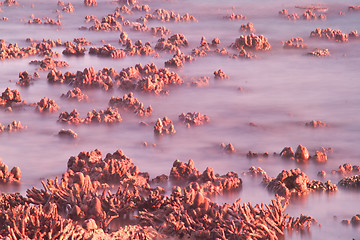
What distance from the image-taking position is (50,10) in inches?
1196

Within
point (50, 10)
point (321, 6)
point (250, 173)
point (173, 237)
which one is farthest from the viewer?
point (50, 10)

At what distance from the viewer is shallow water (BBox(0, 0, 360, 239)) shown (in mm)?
9492

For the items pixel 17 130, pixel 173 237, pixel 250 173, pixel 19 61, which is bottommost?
pixel 173 237

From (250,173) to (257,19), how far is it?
720 inches

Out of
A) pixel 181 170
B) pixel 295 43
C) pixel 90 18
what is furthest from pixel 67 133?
pixel 90 18

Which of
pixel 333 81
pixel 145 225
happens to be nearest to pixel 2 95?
pixel 145 225

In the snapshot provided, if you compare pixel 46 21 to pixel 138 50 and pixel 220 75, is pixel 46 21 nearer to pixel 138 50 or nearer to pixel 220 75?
pixel 138 50

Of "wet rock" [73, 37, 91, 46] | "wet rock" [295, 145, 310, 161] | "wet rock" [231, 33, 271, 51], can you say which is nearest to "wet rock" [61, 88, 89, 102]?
"wet rock" [295, 145, 310, 161]

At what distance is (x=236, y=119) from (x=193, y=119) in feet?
3.65

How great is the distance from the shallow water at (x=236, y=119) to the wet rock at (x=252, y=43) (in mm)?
374

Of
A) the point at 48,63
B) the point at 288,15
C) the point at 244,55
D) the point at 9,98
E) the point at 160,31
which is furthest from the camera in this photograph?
the point at 288,15

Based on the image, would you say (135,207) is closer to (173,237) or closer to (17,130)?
(173,237)

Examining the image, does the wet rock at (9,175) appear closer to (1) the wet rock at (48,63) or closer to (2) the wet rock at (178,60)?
(1) the wet rock at (48,63)

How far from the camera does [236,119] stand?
41.7ft
